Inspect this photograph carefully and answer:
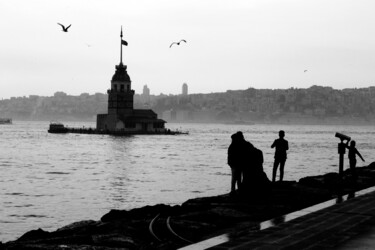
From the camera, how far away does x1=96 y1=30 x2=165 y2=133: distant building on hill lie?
471 feet

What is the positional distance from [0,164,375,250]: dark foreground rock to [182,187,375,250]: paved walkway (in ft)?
2.03

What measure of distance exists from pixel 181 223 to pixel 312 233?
3112 mm

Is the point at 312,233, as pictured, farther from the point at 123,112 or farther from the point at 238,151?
the point at 123,112

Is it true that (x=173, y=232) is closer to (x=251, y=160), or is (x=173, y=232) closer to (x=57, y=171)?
(x=251, y=160)

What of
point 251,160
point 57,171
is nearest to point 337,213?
point 251,160

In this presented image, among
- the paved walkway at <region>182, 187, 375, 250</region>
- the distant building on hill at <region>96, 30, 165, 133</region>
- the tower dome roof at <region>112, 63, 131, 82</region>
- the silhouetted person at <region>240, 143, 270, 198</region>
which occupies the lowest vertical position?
the paved walkway at <region>182, 187, 375, 250</region>

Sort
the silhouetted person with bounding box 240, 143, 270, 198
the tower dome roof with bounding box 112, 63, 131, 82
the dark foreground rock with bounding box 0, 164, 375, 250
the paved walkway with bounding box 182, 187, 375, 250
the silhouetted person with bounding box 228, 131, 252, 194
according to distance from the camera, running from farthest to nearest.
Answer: the tower dome roof with bounding box 112, 63, 131, 82, the silhouetted person with bounding box 228, 131, 252, 194, the silhouetted person with bounding box 240, 143, 270, 198, the dark foreground rock with bounding box 0, 164, 375, 250, the paved walkway with bounding box 182, 187, 375, 250

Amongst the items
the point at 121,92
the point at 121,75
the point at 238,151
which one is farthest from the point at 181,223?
the point at 121,75

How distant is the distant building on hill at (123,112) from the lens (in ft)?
471

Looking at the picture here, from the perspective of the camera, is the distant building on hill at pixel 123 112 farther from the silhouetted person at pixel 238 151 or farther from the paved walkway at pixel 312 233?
the paved walkway at pixel 312 233

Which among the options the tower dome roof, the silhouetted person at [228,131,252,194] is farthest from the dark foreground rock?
the tower dome roof

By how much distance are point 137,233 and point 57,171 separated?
48.5m

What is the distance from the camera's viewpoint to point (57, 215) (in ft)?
94.5

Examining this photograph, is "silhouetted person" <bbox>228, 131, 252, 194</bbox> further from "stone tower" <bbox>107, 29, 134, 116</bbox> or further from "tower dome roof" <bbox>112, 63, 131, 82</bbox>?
"tower dome roof" <bbox>112, 63, 131, 82</bbox>
